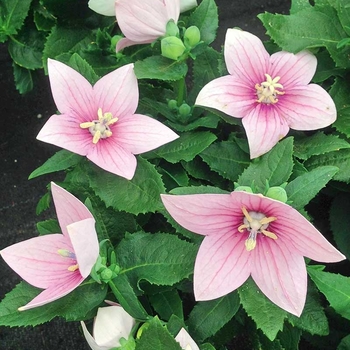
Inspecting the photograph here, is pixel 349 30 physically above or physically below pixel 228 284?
above

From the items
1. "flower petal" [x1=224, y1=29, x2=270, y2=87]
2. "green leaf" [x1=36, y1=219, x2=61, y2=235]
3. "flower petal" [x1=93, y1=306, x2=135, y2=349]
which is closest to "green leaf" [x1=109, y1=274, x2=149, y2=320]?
"flower petal" [x1=93, y1=306, x2=135, y2=349]

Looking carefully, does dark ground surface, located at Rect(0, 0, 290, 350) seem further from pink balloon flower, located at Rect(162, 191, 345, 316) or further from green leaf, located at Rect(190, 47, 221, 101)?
pink balloon flower, located at Rect(162, 191, 345, 316)

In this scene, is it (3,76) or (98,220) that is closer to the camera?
(98,220)

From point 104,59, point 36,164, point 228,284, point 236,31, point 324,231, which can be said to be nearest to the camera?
point 228,284

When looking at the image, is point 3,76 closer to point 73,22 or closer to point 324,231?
point 73,22

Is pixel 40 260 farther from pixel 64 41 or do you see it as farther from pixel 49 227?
pixel 64 41

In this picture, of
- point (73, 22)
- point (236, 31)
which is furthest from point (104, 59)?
point (236, 31)

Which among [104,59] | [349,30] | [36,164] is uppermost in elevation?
[349,30]
